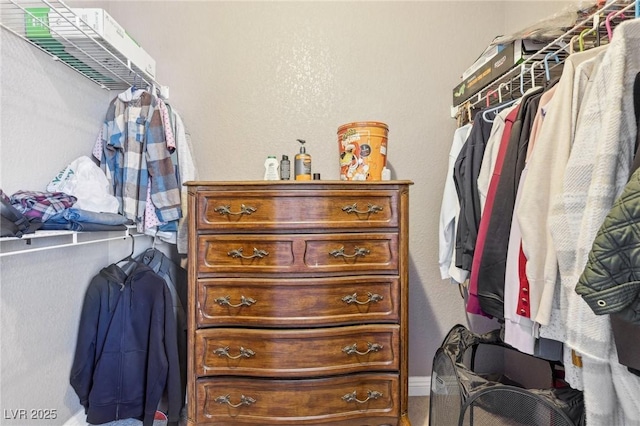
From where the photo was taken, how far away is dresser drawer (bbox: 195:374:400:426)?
52.1 inches

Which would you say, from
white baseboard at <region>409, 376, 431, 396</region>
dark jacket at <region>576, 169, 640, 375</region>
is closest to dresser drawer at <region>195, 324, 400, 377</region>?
white baseboard at <region>409, 376, 431, 396</region>

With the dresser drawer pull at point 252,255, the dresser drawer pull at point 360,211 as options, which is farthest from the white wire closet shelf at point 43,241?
the dresser drawer pull at point 360,211

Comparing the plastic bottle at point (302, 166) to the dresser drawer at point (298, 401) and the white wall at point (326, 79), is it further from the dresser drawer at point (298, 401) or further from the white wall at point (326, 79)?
the dresser drawer at point (298, 401)

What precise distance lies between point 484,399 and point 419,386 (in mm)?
879

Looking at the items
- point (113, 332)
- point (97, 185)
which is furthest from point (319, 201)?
point (113, 332)

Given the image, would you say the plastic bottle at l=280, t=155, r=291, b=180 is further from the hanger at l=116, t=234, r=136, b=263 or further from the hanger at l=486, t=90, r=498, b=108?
the hanger at l=486, t=90, r=498, b=108

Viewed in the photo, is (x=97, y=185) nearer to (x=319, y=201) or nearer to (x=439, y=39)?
(x=319, y=201)

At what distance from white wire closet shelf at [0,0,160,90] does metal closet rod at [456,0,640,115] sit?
5.18 ft

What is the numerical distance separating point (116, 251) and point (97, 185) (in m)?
0.47

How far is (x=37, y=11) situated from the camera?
1214 millimetres

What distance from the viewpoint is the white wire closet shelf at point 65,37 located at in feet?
3.84

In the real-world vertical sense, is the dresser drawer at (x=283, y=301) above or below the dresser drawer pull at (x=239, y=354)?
above

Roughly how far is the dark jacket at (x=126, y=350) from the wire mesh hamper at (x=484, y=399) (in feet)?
3.70

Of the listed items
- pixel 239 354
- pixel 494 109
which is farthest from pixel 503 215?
pixel 239 354
